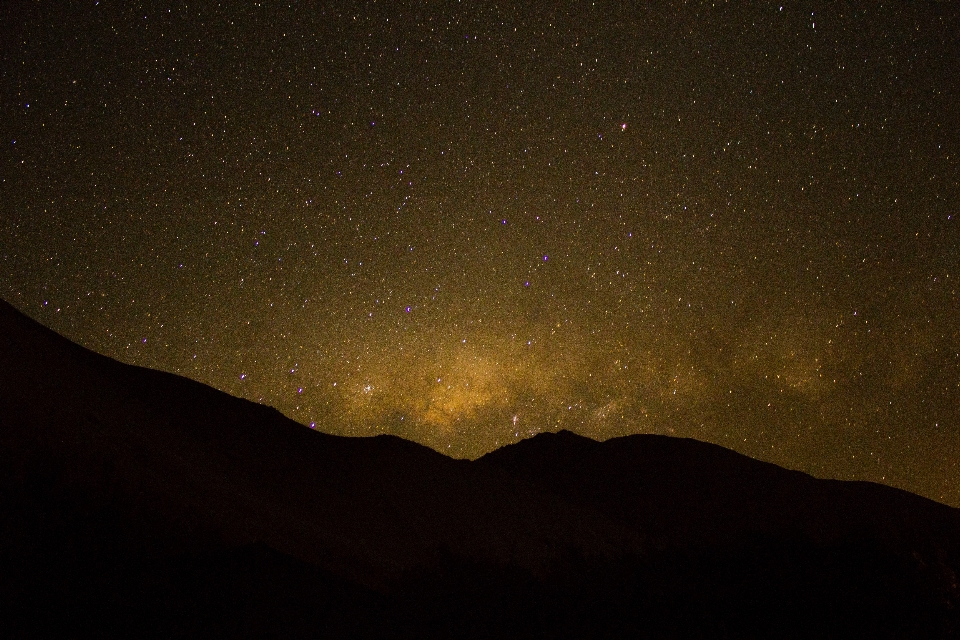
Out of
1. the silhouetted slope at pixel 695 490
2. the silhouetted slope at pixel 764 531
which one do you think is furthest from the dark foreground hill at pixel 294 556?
the silhouetted slope at pixel 695 490

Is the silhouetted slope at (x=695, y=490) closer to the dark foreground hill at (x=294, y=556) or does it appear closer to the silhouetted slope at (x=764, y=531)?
the silhouetted slope at (x=764, y=531)

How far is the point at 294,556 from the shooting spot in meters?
13.2

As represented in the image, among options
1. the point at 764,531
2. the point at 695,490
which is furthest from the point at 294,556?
the point at 695,490

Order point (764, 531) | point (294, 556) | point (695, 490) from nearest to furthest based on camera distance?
point (294, 556) < point (764, 531) < point (695, 490)

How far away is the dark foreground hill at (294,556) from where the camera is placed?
1006 centimetres

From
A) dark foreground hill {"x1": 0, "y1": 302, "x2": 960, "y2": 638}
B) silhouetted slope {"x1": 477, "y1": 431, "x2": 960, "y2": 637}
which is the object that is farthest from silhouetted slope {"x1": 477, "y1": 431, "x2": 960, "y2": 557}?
dark foreground hill {"x1": 0, "y1": 302, "x2": 960, "y2": 638}

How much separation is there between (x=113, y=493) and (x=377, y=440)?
57.1 feet

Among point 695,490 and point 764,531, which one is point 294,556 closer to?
point 764,531

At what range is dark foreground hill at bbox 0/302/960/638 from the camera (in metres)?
10.1

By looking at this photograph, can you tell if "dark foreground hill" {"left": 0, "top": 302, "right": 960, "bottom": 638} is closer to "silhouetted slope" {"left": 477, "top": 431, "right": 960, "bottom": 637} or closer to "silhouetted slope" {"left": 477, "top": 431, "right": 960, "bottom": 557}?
"silhouetted slope" {"left": 477, "top": 431, "right": 960, "bottom": 637}

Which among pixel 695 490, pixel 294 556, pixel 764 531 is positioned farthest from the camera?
pixel 695 490

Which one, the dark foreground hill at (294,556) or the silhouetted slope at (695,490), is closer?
Answer: the dark foreground hill at (294,556)

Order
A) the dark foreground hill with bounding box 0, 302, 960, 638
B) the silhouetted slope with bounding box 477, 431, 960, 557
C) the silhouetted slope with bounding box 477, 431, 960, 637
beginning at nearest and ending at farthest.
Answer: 1. the dark foreground hill with bounding box 0, 302, 960, 638
2. the silhouetted slope with bounding box 477, 431, 960, 637
3. the silhouetted slope with bounding box 477, 431, 960, 557

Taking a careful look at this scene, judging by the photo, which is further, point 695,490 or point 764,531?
point 695,490
